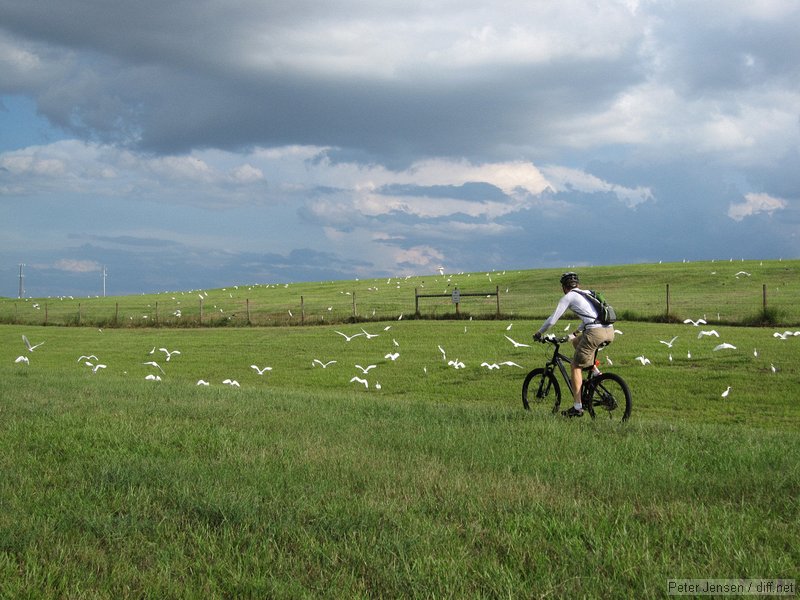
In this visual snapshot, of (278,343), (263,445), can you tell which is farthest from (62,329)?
(263,445)

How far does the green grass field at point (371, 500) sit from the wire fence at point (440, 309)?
85.8 feet

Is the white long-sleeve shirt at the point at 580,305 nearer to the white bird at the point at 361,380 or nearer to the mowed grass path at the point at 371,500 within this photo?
the mowed grass path at the point at 371,500

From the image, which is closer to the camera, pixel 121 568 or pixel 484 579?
pixel 484 579

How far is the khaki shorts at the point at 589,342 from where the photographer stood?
Result: 533 inches

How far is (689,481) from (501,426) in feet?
15.0

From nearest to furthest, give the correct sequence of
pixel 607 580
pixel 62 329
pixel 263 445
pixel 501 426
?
pixel 607 580 < pixel 263 445 < pixel 501 426 < pixel 62 329

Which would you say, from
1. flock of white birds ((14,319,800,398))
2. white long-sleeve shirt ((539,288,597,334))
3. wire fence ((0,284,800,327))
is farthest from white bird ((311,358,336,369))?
white long-sleeve shirt ((539,288,597,334))

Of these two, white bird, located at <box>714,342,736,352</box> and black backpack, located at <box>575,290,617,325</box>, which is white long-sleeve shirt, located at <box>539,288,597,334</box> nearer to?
black backpack, located at <box>575,290,617,325</box>

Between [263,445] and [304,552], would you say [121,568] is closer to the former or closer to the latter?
[304,552]

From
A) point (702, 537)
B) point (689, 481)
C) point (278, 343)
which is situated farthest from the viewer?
point (278, 343)

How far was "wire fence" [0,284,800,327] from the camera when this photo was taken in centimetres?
4309

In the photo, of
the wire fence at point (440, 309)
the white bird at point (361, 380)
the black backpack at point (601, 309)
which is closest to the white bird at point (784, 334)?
the wire fence at point (440, 309)

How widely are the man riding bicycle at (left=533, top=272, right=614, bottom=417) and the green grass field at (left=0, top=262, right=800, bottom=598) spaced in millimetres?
857

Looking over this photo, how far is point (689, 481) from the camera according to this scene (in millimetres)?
8766
